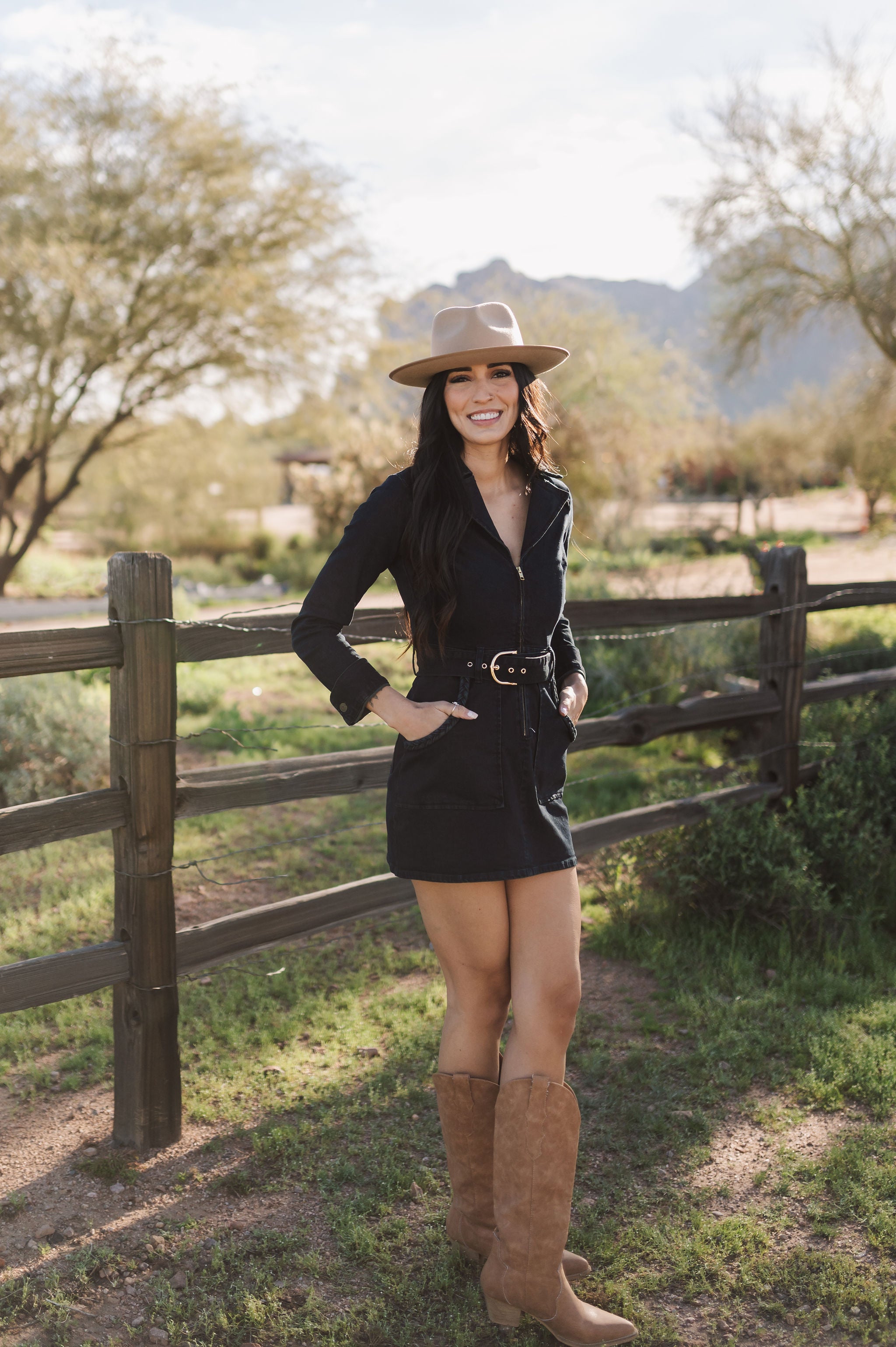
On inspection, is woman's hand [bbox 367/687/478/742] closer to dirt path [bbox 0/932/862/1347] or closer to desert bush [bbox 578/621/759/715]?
dirt path [bbox 0/932/862/1347]

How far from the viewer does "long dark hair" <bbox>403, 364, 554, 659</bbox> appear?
2.08 meters

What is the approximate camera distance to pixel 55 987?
103 inches

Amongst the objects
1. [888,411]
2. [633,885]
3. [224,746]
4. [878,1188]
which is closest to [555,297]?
[888,411]

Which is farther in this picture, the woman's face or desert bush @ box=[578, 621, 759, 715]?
desert bush @ box=[578, 621, 759, 715]

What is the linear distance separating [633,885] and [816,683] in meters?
1.33

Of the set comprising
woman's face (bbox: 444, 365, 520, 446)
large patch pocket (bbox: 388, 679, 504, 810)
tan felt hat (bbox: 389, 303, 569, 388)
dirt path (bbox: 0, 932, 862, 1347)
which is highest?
tan felt hat (bbox: 389, 303, 569, 388)

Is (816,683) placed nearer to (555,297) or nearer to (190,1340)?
(190,1340)

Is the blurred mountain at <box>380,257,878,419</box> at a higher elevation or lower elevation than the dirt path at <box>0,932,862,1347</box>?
higher

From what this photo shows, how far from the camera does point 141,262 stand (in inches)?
Result: 674

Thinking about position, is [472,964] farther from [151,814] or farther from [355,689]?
[151,814]

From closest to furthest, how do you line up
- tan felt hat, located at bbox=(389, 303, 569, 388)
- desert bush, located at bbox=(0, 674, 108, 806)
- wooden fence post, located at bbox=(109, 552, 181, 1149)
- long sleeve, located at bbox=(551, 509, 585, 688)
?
tan felt hat, located at bbox=(389, 303, 569, 388), long sleeve, located at bbox=(551, 509, 585, 688), wooden fence post, located at bbox=(109, 552, 181, 1149), desert bush, located at bbox=(0, 674, 108, 806)

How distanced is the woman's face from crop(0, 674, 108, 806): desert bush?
4.31m

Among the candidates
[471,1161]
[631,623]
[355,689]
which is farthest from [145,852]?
[631,623]

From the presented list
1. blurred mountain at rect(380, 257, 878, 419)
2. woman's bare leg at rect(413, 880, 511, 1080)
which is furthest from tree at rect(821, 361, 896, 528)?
woman's bare leg at rect(413, 880, 511, 1080)
